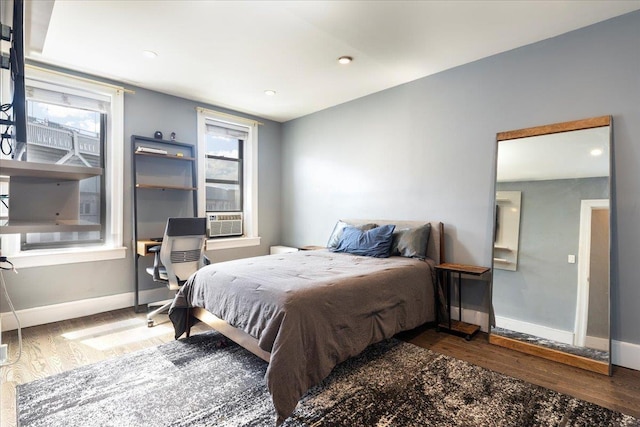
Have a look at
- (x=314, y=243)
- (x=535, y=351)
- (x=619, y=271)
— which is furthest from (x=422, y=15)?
(x=314, y=243)

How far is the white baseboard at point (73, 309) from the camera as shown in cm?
298

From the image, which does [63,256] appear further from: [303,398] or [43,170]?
[43,170]

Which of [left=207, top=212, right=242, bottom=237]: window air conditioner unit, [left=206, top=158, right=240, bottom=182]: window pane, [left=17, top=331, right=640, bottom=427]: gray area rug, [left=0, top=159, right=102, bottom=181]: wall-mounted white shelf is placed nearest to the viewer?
[left=0, top=159, right=102, bottom=181]: wall-mounted white shelf

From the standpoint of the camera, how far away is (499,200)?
290 cm

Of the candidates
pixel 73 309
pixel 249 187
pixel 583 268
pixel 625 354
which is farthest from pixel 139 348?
pixel 625 354

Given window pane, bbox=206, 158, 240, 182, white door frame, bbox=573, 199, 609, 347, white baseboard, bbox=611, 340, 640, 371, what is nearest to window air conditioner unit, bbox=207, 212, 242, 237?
window pane, bbox=206, 158, 240, 182

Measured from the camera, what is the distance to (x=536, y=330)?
2.66 metres

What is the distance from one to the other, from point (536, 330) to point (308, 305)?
207 cm

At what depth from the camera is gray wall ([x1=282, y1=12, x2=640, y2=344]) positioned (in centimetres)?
235

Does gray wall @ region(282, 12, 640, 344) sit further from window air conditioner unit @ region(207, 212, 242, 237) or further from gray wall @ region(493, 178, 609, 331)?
window air conditioner unit @ region(207, 212, 242, 237)

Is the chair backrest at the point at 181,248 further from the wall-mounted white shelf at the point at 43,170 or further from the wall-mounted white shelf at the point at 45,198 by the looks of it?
the wall-mounted white shelf at the point at 43,170

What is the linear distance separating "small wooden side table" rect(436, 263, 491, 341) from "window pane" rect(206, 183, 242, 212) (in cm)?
311

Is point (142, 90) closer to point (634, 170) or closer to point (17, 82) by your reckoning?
point (17, 82)

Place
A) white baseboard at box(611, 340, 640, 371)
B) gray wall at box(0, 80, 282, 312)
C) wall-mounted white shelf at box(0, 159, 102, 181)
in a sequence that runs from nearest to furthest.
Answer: wall-mounted white shelf at box(0, 159, 102, 181) < white baseboard at box(611, 340, 640, 371) < gray wall at box(0, 80, 282, 312)
